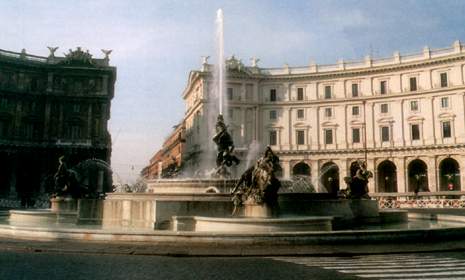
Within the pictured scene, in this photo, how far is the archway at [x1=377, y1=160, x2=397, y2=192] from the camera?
211ft

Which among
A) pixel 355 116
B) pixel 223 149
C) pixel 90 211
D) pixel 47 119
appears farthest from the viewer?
pixel 355 116

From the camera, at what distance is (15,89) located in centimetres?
5975

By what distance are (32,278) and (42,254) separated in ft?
10.9

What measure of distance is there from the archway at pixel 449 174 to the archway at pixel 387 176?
6.43 meters

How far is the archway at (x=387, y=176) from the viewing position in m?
64.2

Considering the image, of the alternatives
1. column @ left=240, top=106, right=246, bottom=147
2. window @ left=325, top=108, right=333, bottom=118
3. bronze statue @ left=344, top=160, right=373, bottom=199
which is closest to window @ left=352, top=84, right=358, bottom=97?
window @ left=325, top=108, right=333, bottom=118

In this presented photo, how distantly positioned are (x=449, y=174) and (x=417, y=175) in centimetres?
409

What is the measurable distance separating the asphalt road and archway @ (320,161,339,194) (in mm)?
55387

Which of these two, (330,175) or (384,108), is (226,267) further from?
(330,175)

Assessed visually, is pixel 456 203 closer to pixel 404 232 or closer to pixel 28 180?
pixel 404 232

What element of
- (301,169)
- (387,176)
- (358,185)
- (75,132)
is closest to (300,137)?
(301,169)

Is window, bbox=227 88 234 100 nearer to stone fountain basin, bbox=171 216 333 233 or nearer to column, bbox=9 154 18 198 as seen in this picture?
column, bbox=9 154 18 198

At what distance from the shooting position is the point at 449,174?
6050 cm

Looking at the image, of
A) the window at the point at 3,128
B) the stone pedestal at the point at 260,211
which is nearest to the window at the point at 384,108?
the window at the point at 3,128
